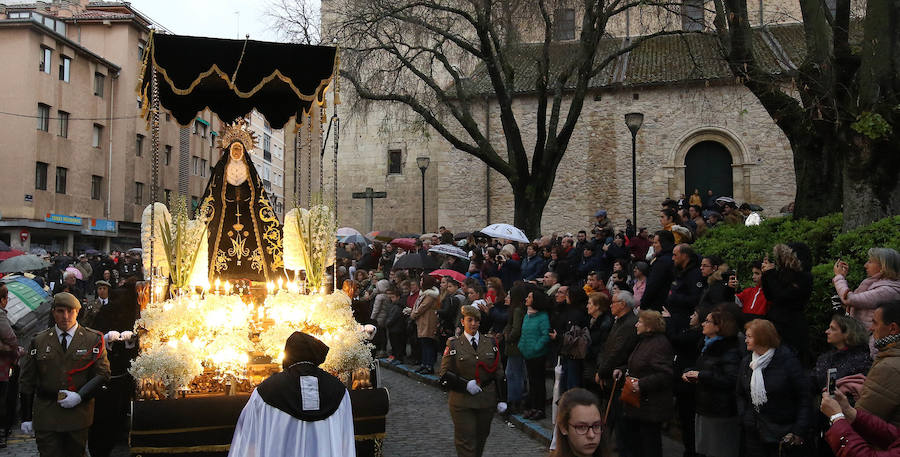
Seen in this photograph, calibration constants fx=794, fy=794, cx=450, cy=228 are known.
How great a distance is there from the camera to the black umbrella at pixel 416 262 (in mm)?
19234

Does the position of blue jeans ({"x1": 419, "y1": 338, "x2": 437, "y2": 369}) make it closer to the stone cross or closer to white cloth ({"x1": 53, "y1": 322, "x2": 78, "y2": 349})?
white cloth ({"x1": 53, "y1": 322, "x2": 78, "y2": 349})

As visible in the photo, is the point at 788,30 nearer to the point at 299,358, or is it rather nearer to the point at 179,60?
the point at 179,60

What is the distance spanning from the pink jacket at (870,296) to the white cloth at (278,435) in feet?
15.9

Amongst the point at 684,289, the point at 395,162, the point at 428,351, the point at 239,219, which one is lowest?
the point at 428,351

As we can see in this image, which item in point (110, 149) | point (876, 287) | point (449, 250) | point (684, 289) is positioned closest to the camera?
point (876, 287)

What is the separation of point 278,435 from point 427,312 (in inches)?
378

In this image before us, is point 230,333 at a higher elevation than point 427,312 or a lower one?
higher

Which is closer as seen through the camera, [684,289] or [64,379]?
[64,379]

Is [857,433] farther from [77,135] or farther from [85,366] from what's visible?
[77,135]

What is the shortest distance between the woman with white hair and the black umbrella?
1260cm

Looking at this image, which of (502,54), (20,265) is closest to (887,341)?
(502,54)

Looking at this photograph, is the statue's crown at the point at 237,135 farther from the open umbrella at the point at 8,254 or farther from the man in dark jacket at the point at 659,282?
the open umbrella at the point at 8,254

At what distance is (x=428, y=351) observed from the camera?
49.6ft

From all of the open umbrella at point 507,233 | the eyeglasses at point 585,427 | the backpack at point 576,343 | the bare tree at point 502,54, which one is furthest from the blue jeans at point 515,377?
the bare tree at point 502,54
